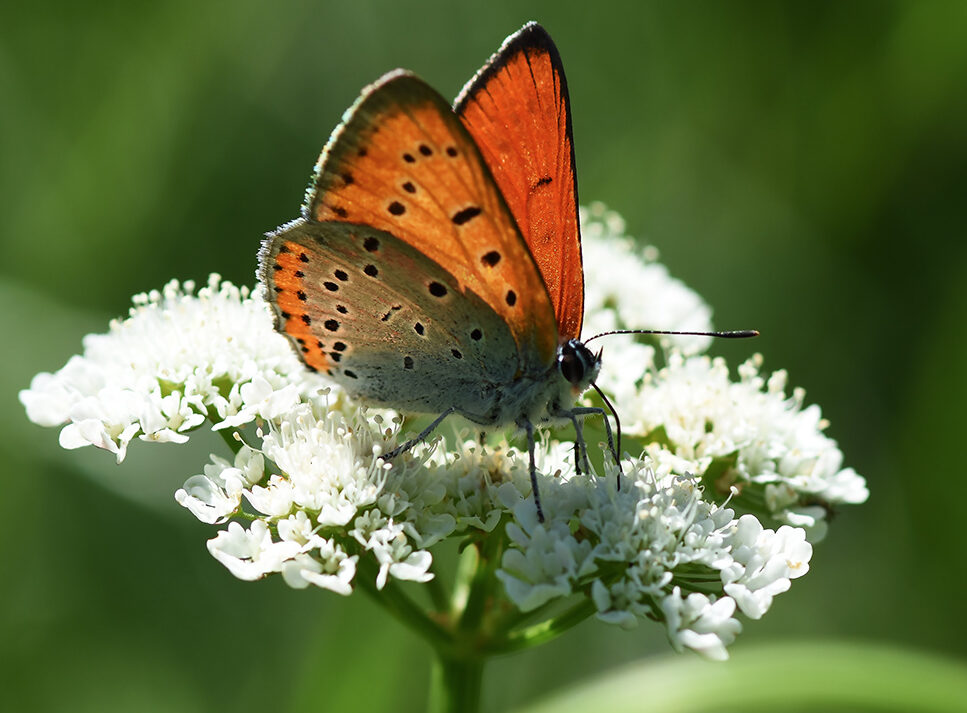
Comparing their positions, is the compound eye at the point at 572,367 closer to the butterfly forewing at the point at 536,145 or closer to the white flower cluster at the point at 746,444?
the butterfly forewing at the point at 536,145

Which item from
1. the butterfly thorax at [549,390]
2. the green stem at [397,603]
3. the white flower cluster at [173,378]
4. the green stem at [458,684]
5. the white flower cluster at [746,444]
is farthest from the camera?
the white flower cluster at [746,444]

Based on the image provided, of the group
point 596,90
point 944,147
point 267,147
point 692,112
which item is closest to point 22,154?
point 267,147

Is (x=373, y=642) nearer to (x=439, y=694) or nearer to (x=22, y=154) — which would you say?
(x=439, y=694)

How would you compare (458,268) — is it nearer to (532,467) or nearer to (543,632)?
(532,467)

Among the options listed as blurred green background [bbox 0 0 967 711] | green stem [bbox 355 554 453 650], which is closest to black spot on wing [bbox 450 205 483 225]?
green stem [bbox 355 554 453 650]

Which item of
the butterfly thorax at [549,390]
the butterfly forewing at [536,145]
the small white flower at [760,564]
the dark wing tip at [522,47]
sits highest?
the dark wing tip at [522,47]

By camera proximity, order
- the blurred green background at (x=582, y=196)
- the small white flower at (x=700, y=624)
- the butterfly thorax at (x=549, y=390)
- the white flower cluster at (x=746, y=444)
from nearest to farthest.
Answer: the small white flower at (x=700, y=624)
the butterfly thorax at (x=549, y=390)
the white flower cluster at (x=746, y=444)
the blurred green background at (x=582, y=196)

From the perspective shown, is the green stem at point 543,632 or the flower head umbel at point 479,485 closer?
the flower head umbel at point 479,485

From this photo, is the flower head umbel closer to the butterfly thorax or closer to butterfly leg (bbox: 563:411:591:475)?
butterfly leg (bbox: 563:411:591:475)

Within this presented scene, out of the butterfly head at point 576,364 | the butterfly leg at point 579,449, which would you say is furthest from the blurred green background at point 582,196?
the butterfly head at point 576,364
